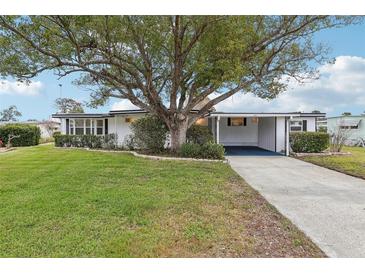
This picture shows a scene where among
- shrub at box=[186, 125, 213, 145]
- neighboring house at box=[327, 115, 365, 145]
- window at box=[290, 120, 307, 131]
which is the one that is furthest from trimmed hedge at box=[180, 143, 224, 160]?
neighboring house at box=[327, 115, 365, 145]

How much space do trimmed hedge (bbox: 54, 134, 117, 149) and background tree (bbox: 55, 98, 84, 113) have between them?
22858mm

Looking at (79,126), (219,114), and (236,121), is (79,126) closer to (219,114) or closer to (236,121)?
(219,114)

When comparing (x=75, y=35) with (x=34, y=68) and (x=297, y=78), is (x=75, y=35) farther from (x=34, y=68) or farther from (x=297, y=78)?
(x=297, y=78)

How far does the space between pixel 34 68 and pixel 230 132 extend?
1359 cm

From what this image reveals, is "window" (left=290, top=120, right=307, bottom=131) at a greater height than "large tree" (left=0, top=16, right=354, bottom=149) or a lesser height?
lesser

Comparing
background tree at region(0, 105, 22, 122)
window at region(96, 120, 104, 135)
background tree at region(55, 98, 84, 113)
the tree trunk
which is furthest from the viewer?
background tree at region(0, 105, 22, 122)

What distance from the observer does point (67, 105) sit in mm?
41812

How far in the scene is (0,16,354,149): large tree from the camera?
10.3m

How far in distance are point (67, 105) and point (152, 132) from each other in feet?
98.2

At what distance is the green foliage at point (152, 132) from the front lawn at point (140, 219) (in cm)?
689

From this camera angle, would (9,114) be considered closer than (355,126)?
No

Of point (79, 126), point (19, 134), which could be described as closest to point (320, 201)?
point (79, 126)

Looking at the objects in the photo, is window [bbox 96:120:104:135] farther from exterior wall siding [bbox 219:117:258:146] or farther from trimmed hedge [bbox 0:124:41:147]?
exterior wall siding [bbox 219:117:258:146]

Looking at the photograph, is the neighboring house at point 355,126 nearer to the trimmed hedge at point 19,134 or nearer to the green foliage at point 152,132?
the green foliage at point 152,132
